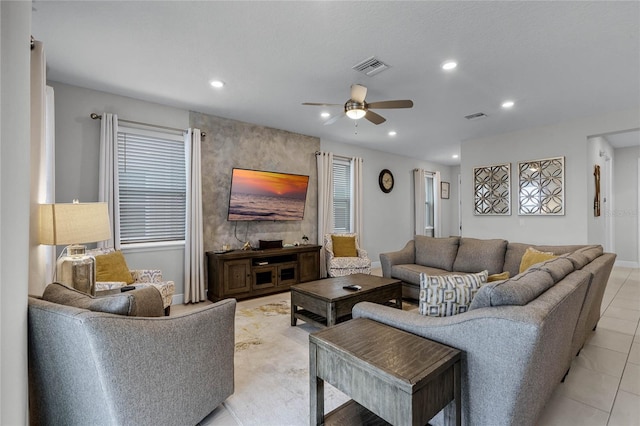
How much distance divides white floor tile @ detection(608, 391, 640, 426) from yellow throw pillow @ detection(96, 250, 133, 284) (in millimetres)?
3980

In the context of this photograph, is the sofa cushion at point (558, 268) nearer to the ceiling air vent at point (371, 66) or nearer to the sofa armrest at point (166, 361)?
the sofa armrest at point (166, 361)

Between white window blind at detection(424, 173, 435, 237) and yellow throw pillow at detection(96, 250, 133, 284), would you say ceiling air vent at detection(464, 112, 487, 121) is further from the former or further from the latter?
yellow throw pillow at detection(96, 250, 133, 284)

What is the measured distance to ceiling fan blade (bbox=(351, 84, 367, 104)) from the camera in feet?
9.68

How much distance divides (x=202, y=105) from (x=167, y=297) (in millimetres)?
2490

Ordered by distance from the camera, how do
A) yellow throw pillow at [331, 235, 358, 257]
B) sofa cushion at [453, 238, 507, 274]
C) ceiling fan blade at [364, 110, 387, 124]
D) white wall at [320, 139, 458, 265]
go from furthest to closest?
1. white wall at [320, 139, 458, 265]
2. yellow throw pillow at [331, 235, 358, 257]
3. sofa cushion at [453, 238, 507, 274]
4. ceiling fan blade at [364, 110, 387, 124]

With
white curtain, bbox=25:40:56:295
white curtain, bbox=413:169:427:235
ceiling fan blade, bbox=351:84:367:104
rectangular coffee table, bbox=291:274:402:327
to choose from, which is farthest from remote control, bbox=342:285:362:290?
white curtain, bbox=413:169:427:235

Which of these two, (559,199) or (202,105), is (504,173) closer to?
(559,199)

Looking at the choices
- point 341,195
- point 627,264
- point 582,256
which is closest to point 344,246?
point 341,195

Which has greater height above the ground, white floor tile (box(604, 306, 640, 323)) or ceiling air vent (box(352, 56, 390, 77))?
ceiling air vent (box(352, 56, 390, 77))

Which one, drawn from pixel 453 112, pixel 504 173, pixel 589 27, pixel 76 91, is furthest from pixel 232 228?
pixel 504 173

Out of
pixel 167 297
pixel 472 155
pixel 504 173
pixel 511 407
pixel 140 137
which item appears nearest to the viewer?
pixel 511 407

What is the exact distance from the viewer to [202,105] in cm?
403

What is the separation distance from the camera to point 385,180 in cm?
704

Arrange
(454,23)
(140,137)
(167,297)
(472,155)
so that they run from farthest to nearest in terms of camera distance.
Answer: (472,155) → (140,137) → (167,297) → (454,23)
